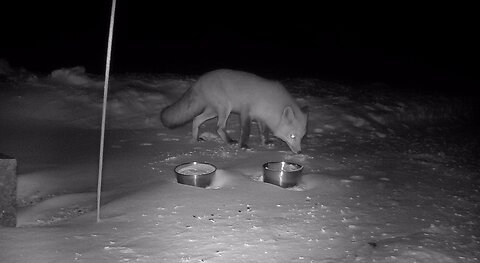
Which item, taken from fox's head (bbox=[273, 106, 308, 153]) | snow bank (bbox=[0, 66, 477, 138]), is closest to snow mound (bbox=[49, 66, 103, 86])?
snow bank (bbox=[0, 66, 477, 138])

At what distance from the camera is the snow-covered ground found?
3840mm

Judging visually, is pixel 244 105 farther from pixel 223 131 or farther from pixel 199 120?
pixel 199 120

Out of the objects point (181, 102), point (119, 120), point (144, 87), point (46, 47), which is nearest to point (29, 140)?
point (119, 120)

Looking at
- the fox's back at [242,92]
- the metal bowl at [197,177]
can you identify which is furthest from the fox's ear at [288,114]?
the metal bowl at [197,177]

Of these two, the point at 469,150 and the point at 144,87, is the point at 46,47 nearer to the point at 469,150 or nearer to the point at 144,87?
the point at 144,87

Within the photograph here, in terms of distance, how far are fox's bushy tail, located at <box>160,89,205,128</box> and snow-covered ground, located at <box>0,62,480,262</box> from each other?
1.29 ft

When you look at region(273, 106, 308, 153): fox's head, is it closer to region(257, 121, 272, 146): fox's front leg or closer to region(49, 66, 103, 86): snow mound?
region(257, 121, 272, 146): fox's front leg

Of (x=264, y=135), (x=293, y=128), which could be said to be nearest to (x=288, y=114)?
(x=293, y=128)

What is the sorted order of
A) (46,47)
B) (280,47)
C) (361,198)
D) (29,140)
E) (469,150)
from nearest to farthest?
(361,198) → (29,140) → (469,150) → (46,47) → (280,47)

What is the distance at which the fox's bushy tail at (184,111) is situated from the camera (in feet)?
24.0

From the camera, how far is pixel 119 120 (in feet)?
29.1

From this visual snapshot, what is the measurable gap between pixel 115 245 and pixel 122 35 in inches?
939

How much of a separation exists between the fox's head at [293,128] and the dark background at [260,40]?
8420mm

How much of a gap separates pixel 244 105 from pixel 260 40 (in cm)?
2148
